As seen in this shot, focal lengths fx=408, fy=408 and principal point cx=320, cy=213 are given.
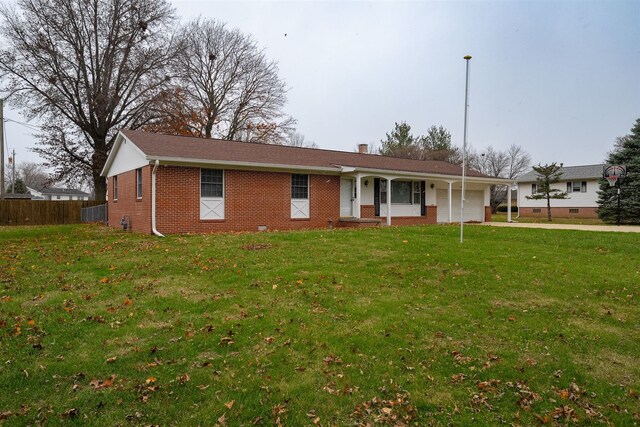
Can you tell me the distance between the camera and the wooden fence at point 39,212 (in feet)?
79.3

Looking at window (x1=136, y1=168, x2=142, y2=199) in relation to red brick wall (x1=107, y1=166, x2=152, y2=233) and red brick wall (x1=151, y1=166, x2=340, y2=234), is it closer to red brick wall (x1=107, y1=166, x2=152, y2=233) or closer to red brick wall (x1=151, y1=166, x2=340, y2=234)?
red brick wall (x1=107, y1=166, x2=152, y2=233)

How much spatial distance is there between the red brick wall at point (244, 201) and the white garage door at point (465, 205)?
24.5 feet

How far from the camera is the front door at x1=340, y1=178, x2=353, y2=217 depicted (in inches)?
711

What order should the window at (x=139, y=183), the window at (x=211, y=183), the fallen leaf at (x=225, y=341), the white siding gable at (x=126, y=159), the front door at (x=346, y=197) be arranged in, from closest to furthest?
the fallen leaf at (x=225, y=341) → the window at (x=211, y=183) → the white siding gable at (x=126, y=159) → the window at (x=139, y=183) → the front door at (x=346, y=197)

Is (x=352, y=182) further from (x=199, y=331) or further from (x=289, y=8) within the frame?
(x=199, y=331)

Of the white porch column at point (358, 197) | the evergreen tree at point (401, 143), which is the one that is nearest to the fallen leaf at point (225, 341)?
the white porch column at point (358, 197)

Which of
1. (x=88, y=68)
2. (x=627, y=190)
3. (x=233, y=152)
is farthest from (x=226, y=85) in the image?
(x=627, y=190)

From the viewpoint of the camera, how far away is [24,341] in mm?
4387

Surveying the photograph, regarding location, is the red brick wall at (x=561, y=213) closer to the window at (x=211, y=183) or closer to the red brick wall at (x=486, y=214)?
the red brick wall at (x=486, y=214)

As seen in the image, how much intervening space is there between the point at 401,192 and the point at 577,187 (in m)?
23.3

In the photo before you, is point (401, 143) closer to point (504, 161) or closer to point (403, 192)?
point (504, 161)

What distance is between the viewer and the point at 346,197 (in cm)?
1828

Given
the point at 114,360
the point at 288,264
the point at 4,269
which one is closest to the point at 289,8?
the point at 288,264

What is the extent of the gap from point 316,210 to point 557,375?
534 inches
